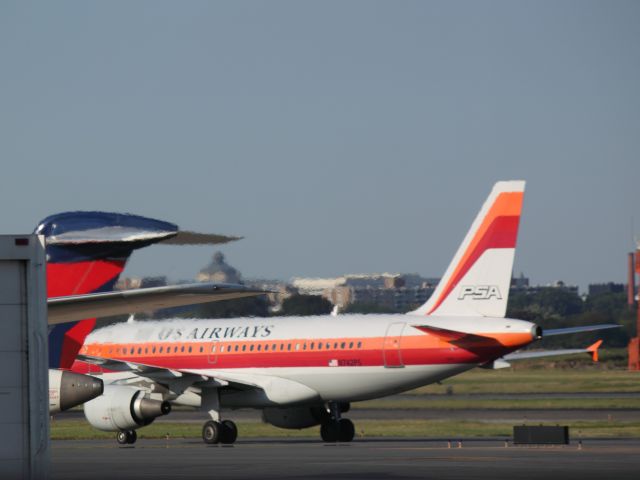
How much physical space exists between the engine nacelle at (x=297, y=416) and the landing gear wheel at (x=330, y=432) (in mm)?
457

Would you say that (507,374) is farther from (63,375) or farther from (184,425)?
(63,375)

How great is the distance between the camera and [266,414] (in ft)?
141

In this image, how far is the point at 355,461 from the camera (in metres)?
29.3

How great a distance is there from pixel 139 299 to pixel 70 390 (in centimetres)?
159

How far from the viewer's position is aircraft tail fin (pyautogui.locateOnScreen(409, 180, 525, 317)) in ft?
129

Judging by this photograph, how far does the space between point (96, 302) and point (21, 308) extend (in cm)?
229

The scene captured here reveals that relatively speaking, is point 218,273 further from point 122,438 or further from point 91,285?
point 91,285

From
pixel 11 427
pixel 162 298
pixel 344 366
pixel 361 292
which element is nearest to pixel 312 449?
pixel 344 366

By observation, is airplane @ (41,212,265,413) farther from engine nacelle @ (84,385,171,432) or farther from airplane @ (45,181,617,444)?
airplane @ (45,181,617,444)

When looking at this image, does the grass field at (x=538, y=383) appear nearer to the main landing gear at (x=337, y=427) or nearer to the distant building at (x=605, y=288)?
Answer: the main landing gear at (x=337, y=427)

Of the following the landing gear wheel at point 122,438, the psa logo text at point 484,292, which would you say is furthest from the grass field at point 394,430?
the psa logo text at point 484,292

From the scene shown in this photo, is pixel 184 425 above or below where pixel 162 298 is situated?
below

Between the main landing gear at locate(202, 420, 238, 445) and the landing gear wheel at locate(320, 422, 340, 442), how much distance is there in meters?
3.07

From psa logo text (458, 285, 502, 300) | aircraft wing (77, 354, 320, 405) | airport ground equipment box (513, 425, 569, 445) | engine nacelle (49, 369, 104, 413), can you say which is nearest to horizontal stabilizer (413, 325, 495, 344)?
psa logo text (458, 285, 502, 300)
